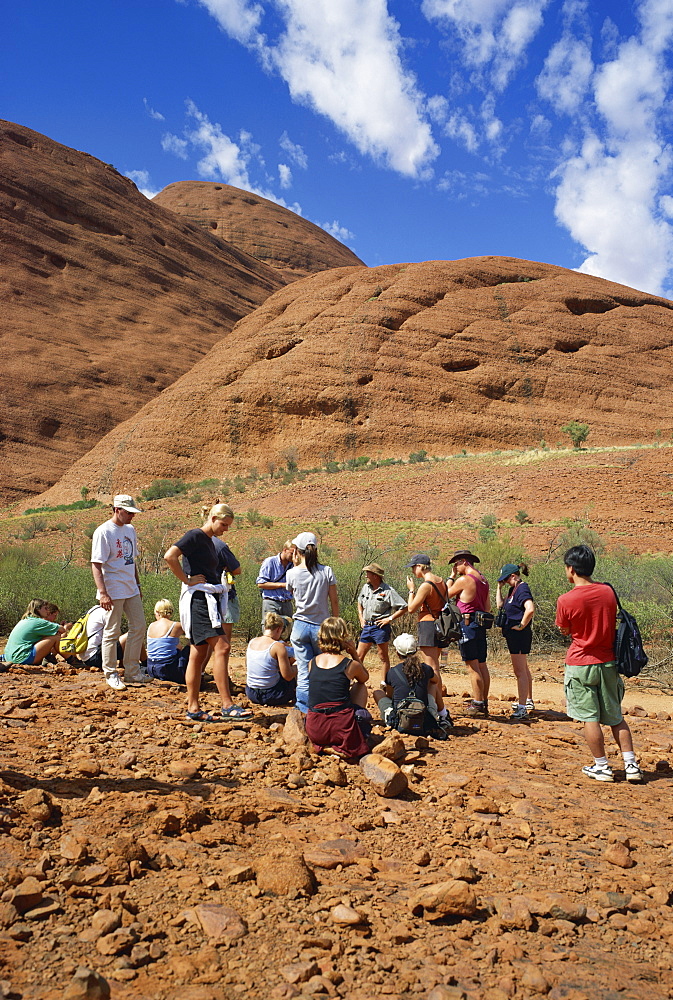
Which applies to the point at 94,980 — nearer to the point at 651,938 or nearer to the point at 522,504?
the point at 651,938

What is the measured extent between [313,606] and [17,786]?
256 cm

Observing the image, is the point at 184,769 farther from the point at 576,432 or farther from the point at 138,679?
the point at 576,432

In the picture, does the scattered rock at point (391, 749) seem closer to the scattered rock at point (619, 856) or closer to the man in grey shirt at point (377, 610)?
the scattered rock at point (619, 856)

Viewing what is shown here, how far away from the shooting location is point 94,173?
60469mm

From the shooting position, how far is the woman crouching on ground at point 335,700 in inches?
180

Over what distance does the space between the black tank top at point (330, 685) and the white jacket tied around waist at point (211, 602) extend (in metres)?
0.95

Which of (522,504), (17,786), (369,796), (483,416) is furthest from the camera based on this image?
(483,416)

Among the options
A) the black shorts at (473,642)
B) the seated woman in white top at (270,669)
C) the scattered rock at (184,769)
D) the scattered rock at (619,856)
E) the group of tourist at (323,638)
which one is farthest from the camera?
the black shorts at (473,642)

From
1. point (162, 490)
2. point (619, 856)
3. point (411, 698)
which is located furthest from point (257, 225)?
point (619, 856)

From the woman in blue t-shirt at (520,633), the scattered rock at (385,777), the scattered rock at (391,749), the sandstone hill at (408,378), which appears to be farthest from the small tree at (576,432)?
the scattered rock at (385,777)

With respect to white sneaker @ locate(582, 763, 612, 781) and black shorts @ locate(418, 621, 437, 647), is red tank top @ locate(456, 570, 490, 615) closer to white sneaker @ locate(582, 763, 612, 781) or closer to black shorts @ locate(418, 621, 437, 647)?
black shorts @ locate(418, 621, 437, 647)

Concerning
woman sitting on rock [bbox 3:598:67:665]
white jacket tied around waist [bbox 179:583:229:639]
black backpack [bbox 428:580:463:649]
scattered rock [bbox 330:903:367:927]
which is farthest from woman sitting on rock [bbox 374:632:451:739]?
woman sitting on rock [bbox 3:598:67:665]

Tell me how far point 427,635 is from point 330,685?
5.43ft

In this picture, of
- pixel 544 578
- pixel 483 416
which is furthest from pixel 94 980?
pixel 483 416
